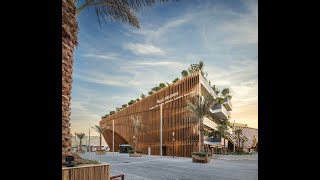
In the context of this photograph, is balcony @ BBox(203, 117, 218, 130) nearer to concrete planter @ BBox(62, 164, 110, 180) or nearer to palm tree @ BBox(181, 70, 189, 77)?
palm tree @ BBox(181, 70, 189, 77)

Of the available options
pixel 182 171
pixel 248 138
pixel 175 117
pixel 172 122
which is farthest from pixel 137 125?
pixel 182 171

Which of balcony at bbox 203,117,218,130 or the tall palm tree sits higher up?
the tall palm tree

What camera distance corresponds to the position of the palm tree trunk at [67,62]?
5207 mm

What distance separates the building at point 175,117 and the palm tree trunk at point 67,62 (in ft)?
118

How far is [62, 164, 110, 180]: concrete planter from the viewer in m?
5.17

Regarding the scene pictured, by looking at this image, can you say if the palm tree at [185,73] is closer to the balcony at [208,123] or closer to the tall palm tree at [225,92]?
the tall palm tree at [225,92]

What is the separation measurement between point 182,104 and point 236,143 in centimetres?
1625

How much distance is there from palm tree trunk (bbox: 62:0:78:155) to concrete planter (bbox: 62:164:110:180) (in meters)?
0.33

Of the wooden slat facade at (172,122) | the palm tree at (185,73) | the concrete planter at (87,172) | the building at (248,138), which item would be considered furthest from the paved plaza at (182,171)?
the palm tree at (185,73)

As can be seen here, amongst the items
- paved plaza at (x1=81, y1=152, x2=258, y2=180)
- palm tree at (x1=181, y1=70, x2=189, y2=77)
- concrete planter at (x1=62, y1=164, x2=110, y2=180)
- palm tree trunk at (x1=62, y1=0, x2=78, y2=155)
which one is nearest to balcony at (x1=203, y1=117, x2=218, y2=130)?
paved plaza at (x1=81, y1=152, x2=258, y2=180)
